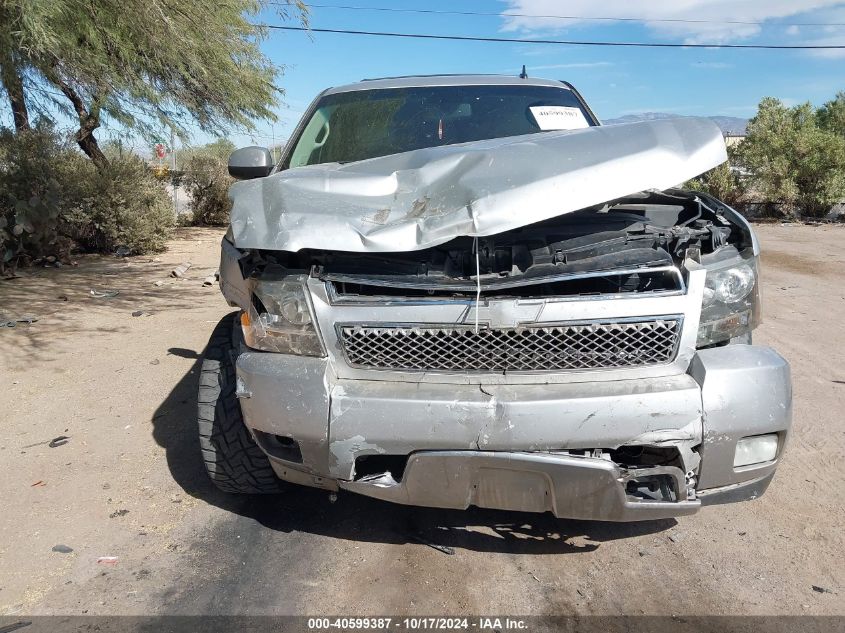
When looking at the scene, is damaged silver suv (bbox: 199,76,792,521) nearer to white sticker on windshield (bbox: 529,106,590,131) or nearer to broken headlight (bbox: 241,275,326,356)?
broken headlight (bbox: 241,275,326,356)

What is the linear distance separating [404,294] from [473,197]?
0.43m

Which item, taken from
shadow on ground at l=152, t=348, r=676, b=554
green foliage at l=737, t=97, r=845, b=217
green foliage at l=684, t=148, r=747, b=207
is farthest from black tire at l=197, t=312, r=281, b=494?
green foliage at l=684, t=148, r=747, b=207

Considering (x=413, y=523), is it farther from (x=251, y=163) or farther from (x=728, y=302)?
(x=251, y=163)

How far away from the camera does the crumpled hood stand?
2451 millimetres

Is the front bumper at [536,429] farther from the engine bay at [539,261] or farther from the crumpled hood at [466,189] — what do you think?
the crumpled hood at [466,189]

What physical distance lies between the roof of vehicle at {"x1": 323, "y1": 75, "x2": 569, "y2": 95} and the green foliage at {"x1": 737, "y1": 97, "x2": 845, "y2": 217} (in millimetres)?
14960

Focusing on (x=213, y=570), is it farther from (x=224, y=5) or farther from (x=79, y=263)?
(x=79, y=263)

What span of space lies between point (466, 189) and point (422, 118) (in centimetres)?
168

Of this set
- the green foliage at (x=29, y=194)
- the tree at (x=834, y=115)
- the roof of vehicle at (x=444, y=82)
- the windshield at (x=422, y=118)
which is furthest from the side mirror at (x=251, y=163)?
the tree at (x=834, y=115)

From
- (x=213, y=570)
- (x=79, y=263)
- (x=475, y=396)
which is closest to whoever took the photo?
(x=475, y=396)

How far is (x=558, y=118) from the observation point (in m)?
4.03

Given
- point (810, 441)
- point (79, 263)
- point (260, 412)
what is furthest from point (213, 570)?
point (79, 263)

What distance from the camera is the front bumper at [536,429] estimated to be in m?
2.32

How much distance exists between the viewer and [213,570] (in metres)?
2.80
